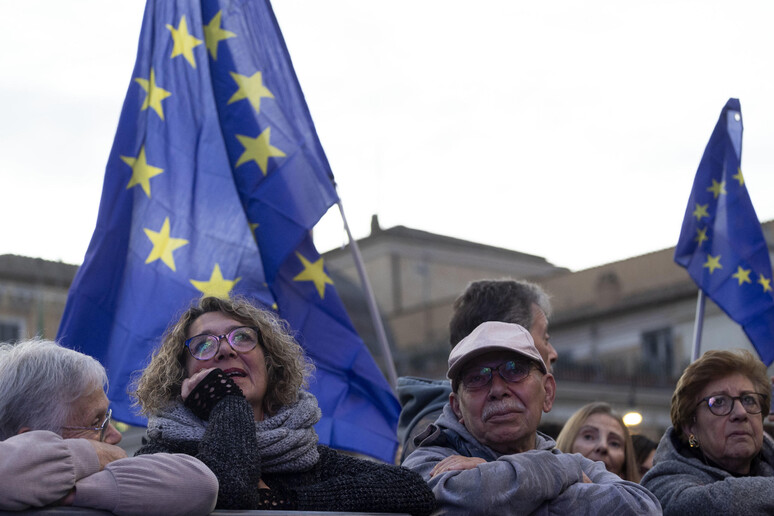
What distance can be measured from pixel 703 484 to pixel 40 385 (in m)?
2.49

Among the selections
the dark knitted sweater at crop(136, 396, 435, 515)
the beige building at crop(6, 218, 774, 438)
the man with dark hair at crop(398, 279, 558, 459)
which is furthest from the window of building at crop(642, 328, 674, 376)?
the dark knitted sweater at crop(136, 396, 435, 515)

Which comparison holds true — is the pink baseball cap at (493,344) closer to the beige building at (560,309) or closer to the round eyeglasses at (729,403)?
the round eyeglasses at (729,403)

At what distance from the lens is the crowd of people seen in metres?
2.85

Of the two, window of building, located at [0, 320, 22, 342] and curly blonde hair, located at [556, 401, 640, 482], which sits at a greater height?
curly blonde hair, located at [556, 401, 640, 482]

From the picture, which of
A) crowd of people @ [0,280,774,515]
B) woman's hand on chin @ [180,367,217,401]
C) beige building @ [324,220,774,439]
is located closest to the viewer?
crowd of people @ [0,280,774,515]

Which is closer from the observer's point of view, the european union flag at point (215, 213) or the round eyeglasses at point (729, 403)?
the round eyeglasses at point (729, 403)

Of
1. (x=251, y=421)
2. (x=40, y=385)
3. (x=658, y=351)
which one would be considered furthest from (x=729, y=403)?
(x=658, y=351)

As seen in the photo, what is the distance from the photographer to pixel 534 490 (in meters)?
3.52

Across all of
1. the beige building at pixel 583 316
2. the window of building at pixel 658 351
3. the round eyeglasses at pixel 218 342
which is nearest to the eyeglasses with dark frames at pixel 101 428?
the round eyeglasses at pixel 218 342

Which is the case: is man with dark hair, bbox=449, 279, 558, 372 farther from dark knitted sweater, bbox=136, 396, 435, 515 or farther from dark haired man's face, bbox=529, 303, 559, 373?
dark knitted sweater, bbox=136, 396, 435, 515

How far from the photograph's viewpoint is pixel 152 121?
235 inches

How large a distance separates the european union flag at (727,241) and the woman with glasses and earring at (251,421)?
388cm

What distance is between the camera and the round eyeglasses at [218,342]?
395 cm

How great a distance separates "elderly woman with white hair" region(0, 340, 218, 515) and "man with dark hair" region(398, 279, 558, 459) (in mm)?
1658
